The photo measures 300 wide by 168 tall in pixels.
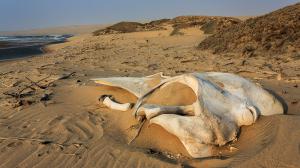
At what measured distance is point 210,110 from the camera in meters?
3.76

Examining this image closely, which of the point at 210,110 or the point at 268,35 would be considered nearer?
the point at 210,110

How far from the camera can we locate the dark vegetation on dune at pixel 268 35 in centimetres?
899

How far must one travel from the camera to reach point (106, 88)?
5777 mm

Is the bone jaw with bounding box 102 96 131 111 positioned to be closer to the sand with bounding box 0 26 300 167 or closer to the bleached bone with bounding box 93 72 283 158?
the sand with bounding box 0 26 300 167

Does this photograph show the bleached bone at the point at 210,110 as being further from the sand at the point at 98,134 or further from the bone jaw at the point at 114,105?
the bone jaw at the point at 114,105

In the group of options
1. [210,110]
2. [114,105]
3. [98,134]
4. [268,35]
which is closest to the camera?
[210,110]

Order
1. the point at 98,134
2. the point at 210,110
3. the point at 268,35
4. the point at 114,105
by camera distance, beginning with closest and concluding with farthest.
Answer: the point at 210,110, the point at 98,134, the point at 114,105, the point at 268,35

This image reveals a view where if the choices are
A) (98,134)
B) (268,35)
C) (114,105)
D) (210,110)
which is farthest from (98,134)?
(268,35)

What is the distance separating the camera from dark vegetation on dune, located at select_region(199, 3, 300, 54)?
29.5 ft

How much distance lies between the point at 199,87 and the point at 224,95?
0.26 meters

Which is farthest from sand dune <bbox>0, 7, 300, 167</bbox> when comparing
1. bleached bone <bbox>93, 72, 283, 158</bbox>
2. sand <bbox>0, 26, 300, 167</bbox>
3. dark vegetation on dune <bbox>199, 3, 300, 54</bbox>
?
dark vegetation on dune <bbox>199, 3, 300, 54</bbox>

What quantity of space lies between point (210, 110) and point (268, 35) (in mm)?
6033

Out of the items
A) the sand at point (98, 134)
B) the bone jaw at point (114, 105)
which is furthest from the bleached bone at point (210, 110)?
the bone jaw at point (114, 105)

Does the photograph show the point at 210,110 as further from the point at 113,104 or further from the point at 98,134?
the point at 113,104
